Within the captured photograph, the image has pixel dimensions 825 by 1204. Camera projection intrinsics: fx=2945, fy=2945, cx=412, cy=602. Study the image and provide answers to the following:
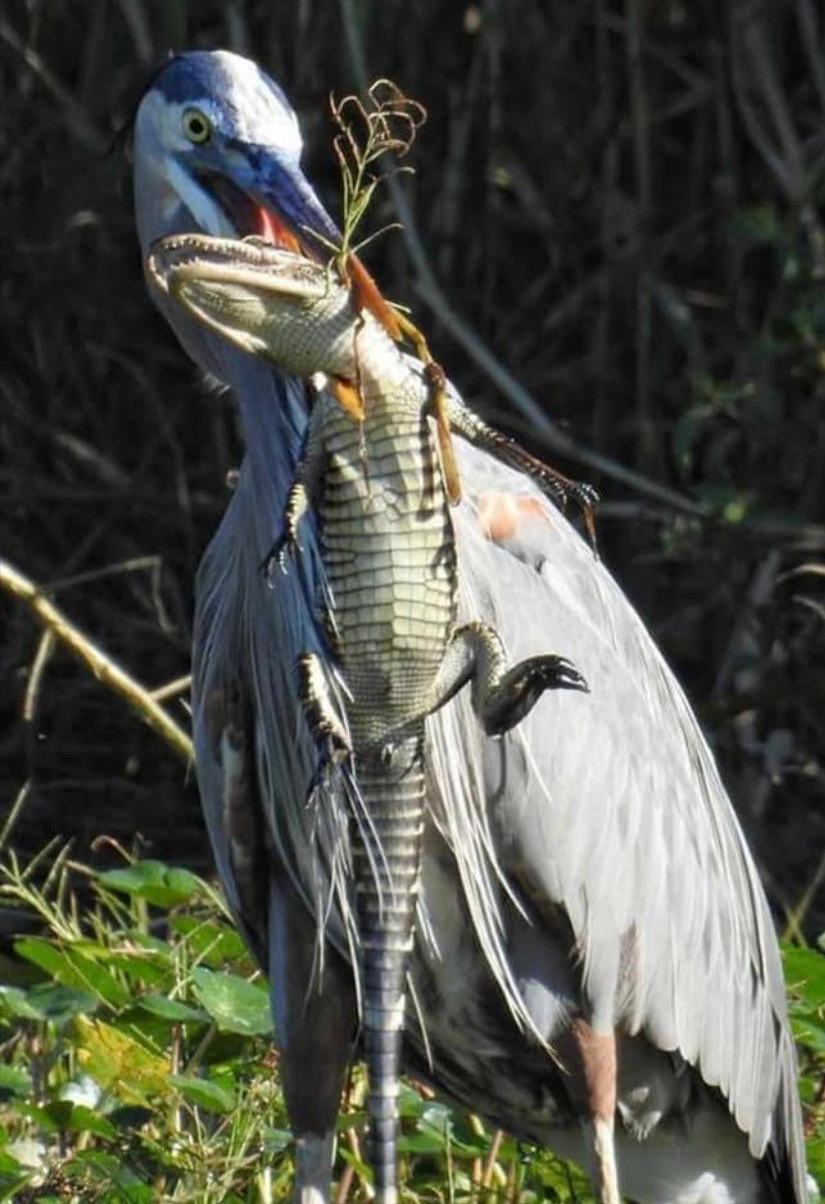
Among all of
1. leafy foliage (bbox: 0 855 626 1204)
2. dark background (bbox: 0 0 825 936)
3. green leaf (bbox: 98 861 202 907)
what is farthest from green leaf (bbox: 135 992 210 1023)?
dark background (bbox: 0 0 825 936)

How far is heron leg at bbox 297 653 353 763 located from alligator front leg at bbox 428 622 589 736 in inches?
4.6

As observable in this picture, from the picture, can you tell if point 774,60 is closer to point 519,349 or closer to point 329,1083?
point 519,349

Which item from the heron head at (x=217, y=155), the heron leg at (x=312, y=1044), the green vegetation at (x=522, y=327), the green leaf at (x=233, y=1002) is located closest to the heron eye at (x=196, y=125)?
the heron head at (x=217, y=155)

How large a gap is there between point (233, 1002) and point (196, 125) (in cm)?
96

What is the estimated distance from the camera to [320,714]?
86.5 inches

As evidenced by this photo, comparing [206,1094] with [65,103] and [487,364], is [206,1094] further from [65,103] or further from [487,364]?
[65,103]

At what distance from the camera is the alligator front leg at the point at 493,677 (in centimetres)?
224

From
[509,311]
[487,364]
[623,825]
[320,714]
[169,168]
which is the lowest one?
[623,825]

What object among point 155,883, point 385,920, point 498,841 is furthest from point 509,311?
point 385,920

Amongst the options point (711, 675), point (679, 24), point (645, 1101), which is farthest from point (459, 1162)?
point (679, 24)

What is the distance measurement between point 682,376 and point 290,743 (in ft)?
9.77

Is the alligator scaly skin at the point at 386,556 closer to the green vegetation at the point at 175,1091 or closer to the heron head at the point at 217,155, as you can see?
the heron head at the point at 217,155

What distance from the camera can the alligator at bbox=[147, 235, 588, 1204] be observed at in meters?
2.20

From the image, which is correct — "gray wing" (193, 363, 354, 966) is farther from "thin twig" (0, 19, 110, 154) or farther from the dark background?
"thin twig" (0, 19, 110, 154)
